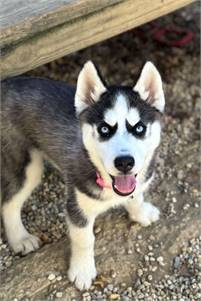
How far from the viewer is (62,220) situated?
433 cm

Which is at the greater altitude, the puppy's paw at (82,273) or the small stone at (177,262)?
the puppy's paw at (82,273)

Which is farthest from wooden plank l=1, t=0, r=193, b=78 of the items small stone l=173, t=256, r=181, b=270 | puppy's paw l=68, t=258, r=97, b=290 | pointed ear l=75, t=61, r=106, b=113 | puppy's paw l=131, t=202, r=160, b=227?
small stone l=173, t=256, r=181, b=270

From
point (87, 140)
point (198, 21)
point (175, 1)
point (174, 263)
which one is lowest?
point (174, 263)

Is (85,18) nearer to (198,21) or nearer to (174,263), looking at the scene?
(174,263)

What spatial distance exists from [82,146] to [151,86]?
0.59 m

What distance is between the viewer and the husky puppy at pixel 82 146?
10.7 feet

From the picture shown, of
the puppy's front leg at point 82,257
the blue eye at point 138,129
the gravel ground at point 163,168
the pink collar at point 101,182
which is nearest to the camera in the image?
the blue eye at point 138,129

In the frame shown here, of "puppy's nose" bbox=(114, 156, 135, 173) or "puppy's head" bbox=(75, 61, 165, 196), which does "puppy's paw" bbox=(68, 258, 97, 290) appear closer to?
"puppy's head" bbox=(75, 61, 165, 196)

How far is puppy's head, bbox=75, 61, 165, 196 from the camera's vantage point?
3.16m

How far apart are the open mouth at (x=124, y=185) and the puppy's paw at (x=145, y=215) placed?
34.4 inches

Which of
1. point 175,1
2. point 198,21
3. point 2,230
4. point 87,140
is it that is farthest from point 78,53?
point 87,140

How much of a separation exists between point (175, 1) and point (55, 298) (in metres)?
2.15

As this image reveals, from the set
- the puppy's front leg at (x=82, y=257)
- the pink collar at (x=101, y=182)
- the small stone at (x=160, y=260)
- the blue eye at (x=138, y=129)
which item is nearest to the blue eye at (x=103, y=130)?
the blue eye at (x=138, y=129)

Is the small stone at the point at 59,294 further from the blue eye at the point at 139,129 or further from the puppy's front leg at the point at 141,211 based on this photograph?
the blue eye at the point at 139,129
